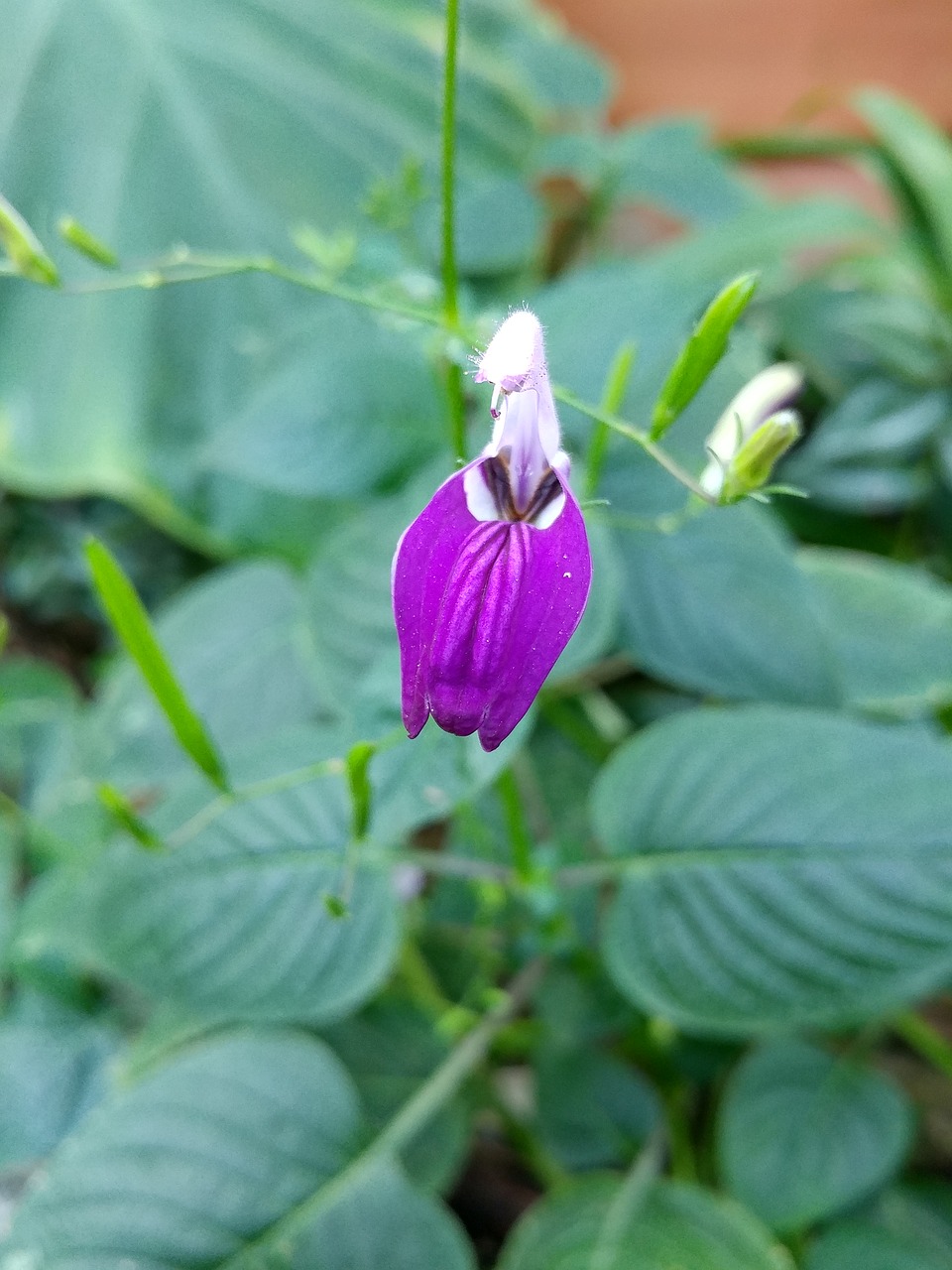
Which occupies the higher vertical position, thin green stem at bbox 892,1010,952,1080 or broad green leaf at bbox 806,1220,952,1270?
thin green stem at bbox 892,1010,952,1080

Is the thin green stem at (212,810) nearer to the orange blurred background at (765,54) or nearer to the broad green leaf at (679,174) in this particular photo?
the broad green leaf at (679,174)

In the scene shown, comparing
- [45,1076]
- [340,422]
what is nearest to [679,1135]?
[45,1076]

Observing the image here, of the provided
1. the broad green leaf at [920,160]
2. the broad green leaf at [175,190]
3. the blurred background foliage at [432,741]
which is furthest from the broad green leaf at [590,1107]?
the broad green leaf at [920,160]

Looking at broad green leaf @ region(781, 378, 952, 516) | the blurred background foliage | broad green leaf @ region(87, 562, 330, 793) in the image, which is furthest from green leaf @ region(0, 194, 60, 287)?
broad green leaf @ region(781, 378, 952, 516)

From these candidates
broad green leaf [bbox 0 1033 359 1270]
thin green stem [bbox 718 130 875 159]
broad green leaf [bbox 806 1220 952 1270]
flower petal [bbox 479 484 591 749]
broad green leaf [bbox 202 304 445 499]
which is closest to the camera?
flower petal [bbox 479 484 591 749]

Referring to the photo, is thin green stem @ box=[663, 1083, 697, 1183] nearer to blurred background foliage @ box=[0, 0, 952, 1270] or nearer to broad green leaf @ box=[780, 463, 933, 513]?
blurred background foliage @ box=[0, 0, 952, 1270]

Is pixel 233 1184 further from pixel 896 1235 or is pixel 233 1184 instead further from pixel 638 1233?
pixel 896 1235
